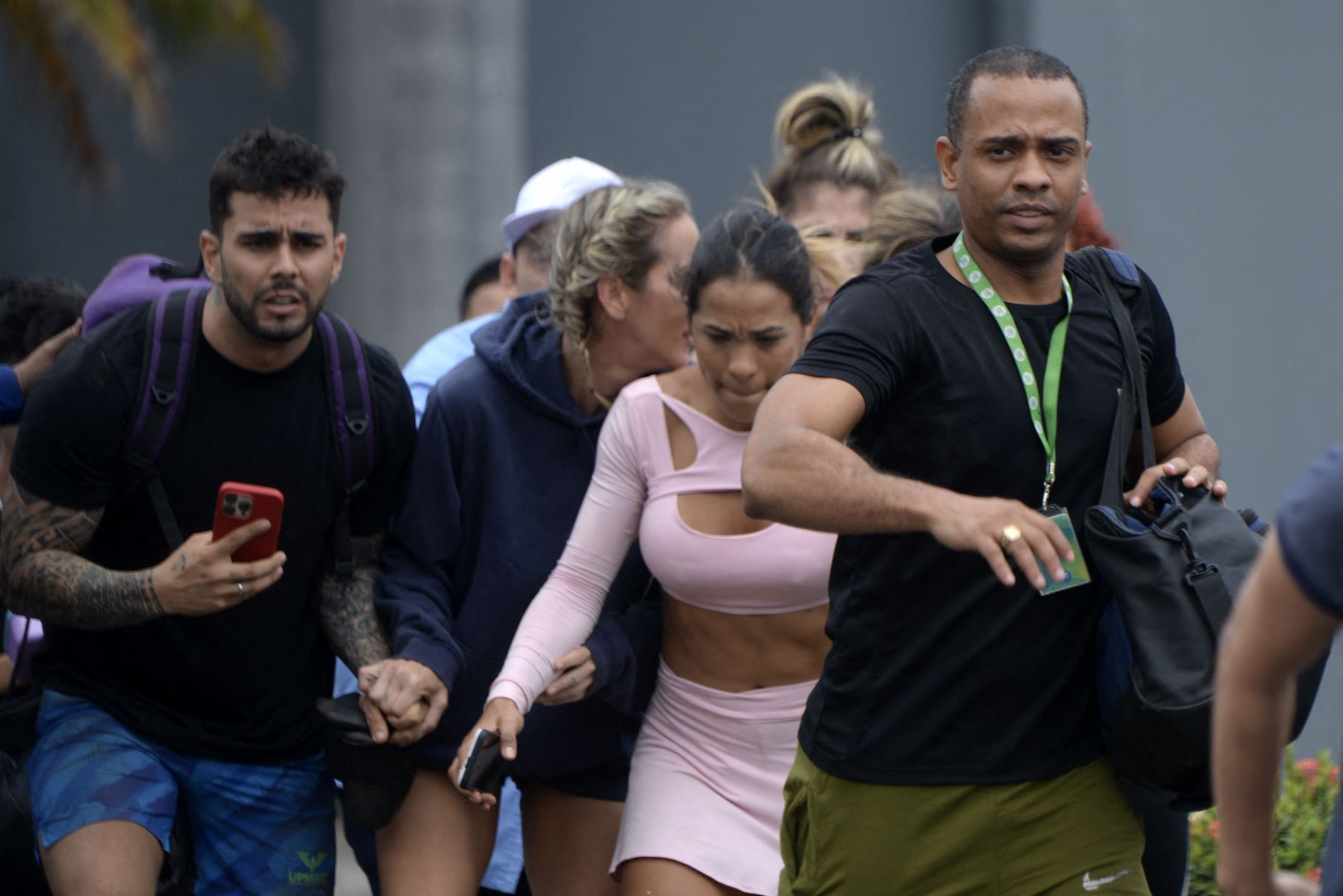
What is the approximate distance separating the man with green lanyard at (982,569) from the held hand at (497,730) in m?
0.72

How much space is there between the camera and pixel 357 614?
4.20 meters

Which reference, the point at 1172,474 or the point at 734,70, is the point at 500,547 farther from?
the point at 734,70

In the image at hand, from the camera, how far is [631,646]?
13.5 feet

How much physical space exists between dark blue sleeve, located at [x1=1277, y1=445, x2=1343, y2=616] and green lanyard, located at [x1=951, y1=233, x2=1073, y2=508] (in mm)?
1131

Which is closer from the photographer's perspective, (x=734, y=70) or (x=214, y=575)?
(x=214, y=575)

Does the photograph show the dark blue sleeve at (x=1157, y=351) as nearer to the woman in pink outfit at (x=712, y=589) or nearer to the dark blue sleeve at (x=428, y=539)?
the woman in pink outfit at (x=712, y=589)

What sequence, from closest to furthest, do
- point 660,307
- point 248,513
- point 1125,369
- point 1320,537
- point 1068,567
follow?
point 1320,537 → point 1068,567 → point 1125,369 → point 248,513 → point 660,307

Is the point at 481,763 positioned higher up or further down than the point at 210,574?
further down

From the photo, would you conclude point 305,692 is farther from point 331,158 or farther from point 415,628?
point 331,158

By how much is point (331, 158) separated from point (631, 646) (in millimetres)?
1339

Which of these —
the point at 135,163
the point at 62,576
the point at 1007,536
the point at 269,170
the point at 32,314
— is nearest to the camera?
the point at 1007,536

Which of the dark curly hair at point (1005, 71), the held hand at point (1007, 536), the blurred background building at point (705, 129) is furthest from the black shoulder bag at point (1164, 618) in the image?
the blurred background building at point (705, 129)

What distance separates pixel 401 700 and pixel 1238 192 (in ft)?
16.2

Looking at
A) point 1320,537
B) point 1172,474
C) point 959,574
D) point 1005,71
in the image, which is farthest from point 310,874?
point 1320,537
